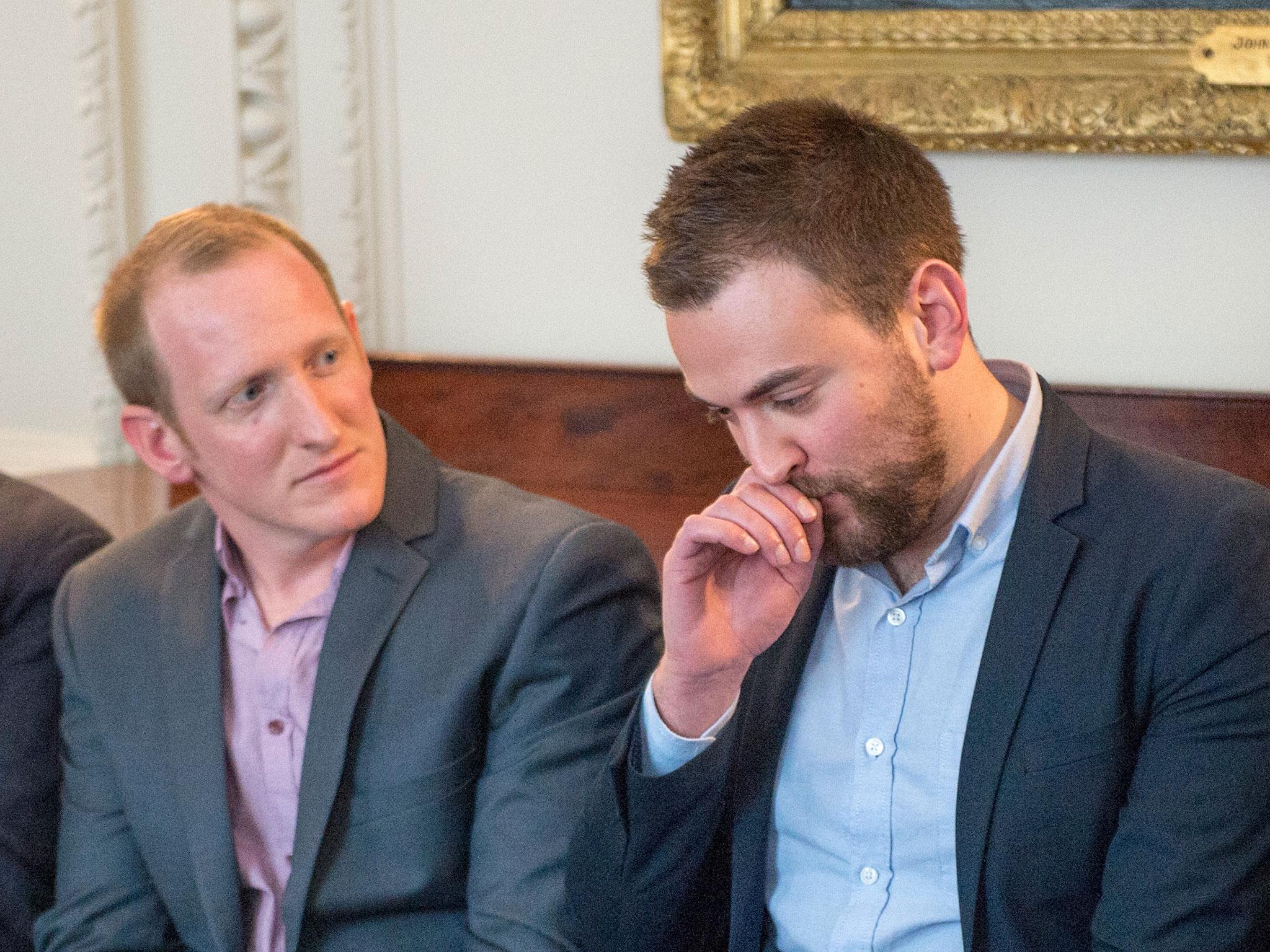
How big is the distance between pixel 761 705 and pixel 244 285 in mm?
922

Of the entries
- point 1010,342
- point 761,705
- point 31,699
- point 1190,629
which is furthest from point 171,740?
point 1010,342

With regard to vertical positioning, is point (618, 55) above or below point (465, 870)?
above

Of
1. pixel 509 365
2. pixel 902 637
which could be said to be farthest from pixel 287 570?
pixel 902 637

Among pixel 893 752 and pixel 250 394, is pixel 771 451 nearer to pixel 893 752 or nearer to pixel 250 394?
pixel 893 752

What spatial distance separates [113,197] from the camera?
3094 millimetres

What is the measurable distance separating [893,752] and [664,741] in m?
0.27

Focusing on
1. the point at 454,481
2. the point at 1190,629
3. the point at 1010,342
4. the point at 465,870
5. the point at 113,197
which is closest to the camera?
the point at 1190,629

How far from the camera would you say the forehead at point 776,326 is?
1618mm

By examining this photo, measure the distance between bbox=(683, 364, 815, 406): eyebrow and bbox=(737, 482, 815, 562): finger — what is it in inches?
4.8

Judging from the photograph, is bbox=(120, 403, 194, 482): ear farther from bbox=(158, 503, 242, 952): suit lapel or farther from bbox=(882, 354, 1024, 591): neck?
bbox=(882, 354, 1024, 591): neck

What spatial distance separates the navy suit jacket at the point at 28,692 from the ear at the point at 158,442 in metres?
0.33

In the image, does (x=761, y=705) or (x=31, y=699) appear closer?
(x=761, y=705)

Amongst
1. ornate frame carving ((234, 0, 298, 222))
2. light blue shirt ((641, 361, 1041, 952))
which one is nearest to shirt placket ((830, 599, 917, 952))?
light blue shirt ((641, 361, 1041, 952))

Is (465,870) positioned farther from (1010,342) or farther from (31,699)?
(1010,342)
